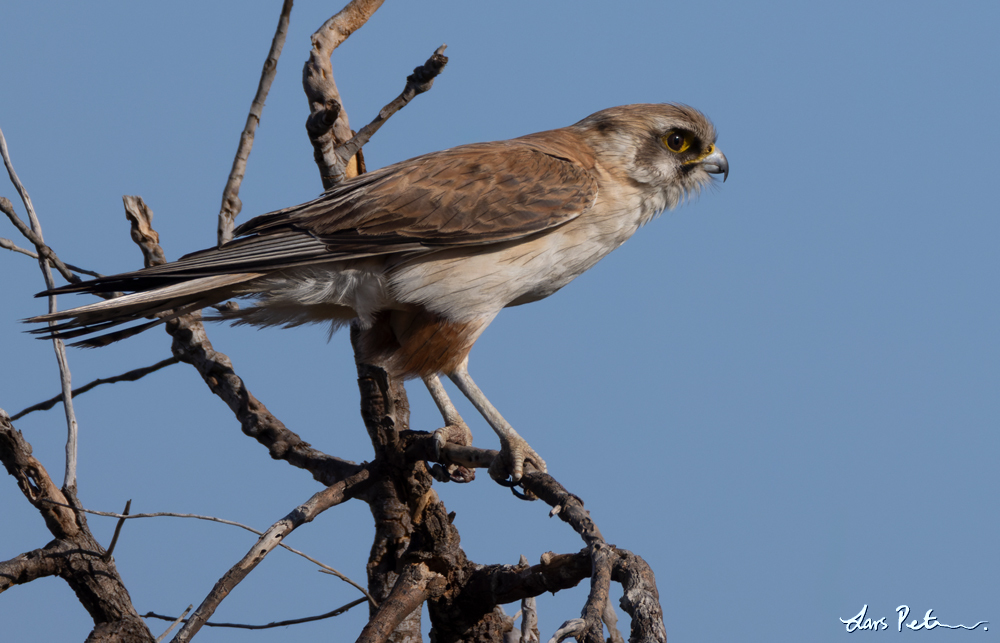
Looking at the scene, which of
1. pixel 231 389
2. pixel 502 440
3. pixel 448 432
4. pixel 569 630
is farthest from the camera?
pixel 231 389

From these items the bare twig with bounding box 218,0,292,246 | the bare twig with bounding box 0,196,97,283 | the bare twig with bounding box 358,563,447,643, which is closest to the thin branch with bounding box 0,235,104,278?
the bare twig with bounding box 0,196,97,283

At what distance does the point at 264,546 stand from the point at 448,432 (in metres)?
0.97

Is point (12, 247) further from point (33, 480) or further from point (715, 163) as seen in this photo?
point (715, 163)

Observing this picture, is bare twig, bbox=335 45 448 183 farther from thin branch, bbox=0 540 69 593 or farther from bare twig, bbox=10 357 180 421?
thin branch, bbox=0 540 69 593

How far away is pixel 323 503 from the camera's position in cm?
283

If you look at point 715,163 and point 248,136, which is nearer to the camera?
point 248,136

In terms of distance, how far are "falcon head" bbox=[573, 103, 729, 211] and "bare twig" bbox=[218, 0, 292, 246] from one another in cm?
138

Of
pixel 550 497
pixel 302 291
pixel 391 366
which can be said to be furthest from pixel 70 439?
pixel 550 497

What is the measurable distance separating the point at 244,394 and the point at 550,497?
149 centimetres

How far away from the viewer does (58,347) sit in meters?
3.14

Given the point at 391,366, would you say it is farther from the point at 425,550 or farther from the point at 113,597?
the point at 113,597

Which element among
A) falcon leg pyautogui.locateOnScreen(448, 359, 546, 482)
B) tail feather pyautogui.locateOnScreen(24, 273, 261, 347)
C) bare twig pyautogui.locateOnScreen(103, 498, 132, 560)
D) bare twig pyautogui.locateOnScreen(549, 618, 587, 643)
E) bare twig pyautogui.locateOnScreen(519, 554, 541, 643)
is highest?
tail feather pyautogui.locateOnScreen(24, 273, 261, 347)

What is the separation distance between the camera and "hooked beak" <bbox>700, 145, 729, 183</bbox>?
3.88 m

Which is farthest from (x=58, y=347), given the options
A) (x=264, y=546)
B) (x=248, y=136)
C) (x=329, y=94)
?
(x=329, y=94)
